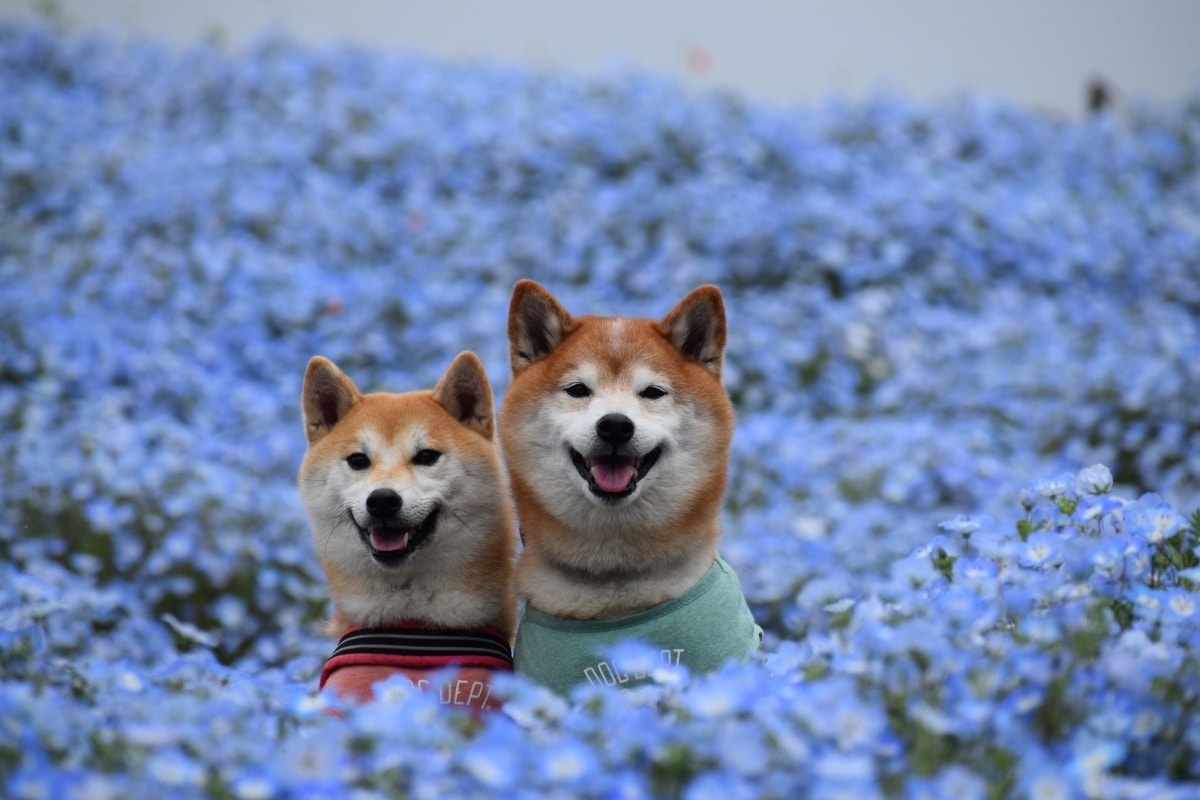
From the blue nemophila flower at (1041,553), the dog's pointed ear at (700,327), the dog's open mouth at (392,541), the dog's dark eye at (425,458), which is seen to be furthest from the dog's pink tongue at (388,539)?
the blue nemophila flower at (1041,553)

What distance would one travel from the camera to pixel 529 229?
328 inches

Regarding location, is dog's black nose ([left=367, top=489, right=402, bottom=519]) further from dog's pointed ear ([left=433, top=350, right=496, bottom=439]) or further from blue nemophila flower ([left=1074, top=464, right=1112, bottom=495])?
blue nemophila flower ([left=1074, top=464, right=1112, bottom=495])

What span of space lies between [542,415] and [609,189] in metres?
5.73

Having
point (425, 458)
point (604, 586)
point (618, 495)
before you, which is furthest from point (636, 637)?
point (425, 458)

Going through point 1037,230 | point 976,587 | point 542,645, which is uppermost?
point 1037,230

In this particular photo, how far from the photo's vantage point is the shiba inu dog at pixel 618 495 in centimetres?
A: 302

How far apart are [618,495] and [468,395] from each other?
2.40 feet

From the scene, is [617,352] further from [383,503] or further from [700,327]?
[383,503]

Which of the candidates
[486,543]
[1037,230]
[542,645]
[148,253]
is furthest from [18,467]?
[1037,230]

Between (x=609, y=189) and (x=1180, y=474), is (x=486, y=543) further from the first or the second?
(x=609, y=189)

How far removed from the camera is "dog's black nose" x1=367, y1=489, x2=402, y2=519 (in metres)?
3.17

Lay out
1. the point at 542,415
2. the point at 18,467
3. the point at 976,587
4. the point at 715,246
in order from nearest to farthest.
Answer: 1. the point at 976,587
2. the point at 542,415
3. the point at 18,467
4. the point at 715,246

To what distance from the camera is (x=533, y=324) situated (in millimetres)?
3342

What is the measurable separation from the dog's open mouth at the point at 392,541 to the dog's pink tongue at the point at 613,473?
535mm
